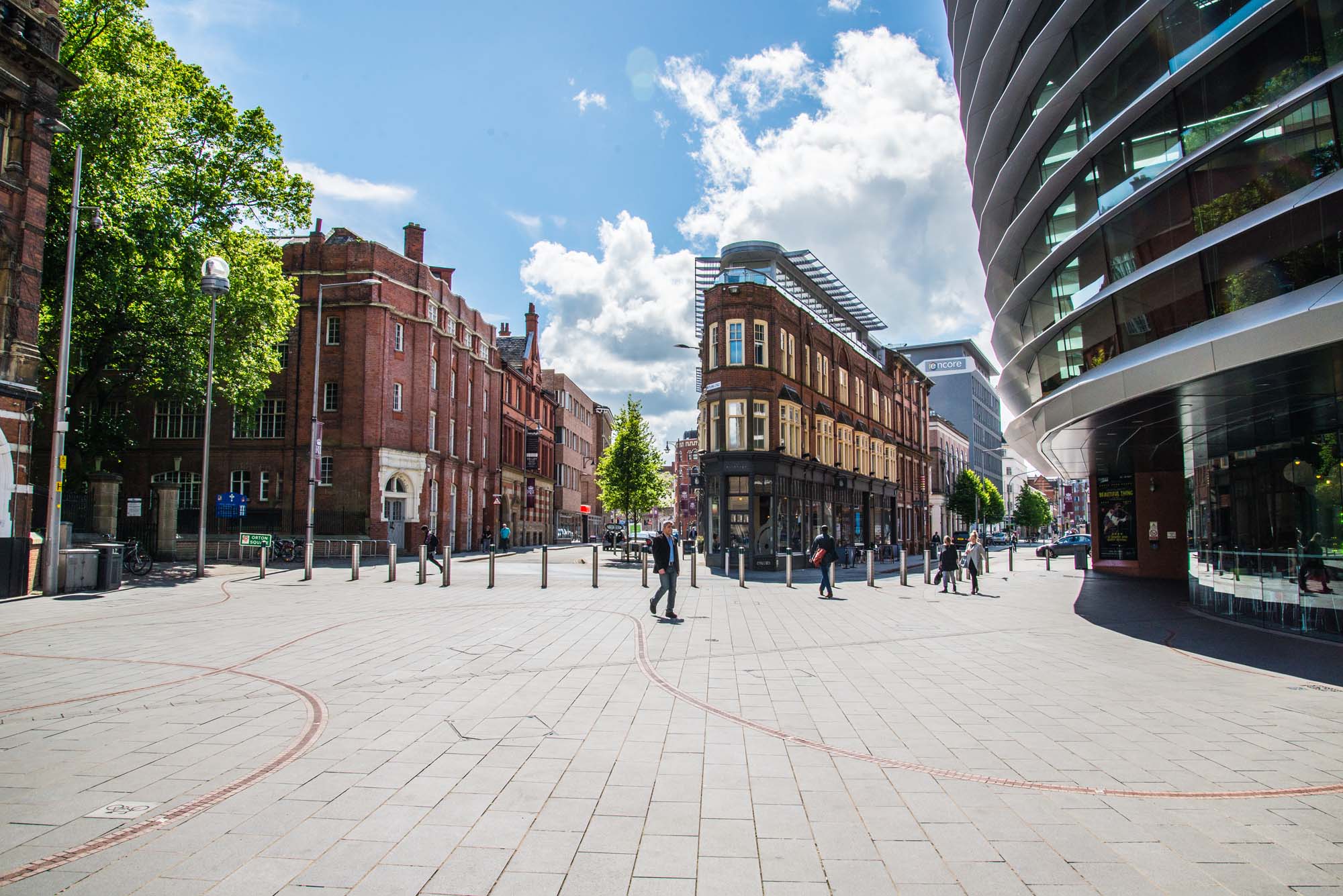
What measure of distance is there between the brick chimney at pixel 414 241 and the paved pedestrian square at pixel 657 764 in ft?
112

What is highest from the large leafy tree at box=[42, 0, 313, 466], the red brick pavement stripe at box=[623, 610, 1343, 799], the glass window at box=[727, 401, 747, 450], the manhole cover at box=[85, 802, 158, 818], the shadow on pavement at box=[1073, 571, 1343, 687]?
the large leafy tree at box=[42, 0, 313, 466]

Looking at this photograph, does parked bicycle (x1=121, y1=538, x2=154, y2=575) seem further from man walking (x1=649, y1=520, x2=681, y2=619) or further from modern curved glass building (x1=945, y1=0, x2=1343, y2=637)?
modern curved glass building (x1=945, y1=0, x2=1343, y2=637)

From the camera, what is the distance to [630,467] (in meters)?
38.5

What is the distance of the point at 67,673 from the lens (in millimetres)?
8242

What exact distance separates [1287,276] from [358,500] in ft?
112

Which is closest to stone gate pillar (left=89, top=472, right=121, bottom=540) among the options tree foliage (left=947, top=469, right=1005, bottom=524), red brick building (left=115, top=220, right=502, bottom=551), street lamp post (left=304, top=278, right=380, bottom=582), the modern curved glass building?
street lamp post (left=304, top=278, right=380, bottom=582)

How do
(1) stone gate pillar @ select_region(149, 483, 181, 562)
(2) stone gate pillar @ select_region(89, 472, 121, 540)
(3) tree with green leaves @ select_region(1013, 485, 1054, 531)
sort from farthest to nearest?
(3) tree with green leaves @ select_region(1013, 485, 1054, 531), (1) stone gate pillar @ select_region(149, 483, 181, 562), (2) stone gate pillar @ select_region(89, 472, 121, 540)

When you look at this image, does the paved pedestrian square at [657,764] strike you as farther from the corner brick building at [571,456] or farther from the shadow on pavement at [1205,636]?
the corner brick building at [571,456]

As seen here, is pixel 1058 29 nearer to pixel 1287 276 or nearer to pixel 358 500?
pixel 1287 276

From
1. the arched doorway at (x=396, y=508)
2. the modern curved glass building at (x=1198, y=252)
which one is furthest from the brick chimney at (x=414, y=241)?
the modern curved glass building at (x=1198, y=252)

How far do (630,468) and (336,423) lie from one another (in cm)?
1384

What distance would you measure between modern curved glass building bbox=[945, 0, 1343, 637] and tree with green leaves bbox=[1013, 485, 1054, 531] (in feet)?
294

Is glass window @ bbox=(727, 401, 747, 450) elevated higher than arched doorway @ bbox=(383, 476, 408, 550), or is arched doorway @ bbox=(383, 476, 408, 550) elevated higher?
glass window @ bbox=(727, 401, 747, 450)

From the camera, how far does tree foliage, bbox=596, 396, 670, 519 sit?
3844cm
